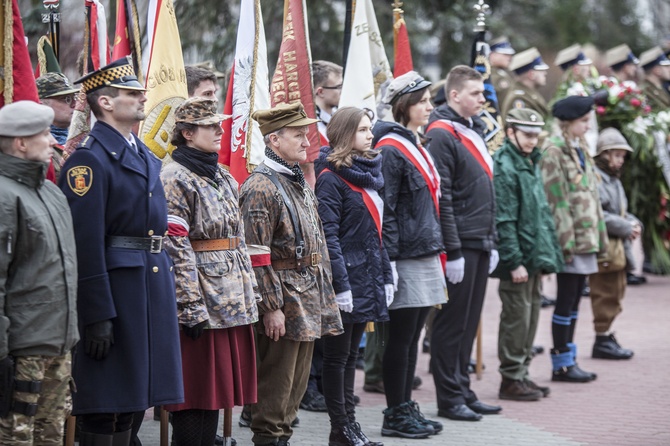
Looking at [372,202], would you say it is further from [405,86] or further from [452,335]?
[452,335]

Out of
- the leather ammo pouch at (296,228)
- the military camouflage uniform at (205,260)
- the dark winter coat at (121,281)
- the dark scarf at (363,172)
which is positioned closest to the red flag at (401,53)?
the dark scarf at (363,172)

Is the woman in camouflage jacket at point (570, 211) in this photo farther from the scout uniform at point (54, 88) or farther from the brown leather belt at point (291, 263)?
the scout uniform at point (54, 88)

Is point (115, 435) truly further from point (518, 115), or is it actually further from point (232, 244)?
point (518, 115)

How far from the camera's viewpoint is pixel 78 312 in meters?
5.14

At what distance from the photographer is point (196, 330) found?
18.7ft

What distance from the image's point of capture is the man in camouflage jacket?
6.29 metres

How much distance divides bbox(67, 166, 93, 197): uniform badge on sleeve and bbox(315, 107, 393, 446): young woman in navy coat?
1.97m

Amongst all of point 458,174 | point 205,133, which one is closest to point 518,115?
point 458,174

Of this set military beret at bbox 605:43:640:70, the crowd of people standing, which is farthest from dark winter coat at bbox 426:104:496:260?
military beret at bbox 605:43:640:70

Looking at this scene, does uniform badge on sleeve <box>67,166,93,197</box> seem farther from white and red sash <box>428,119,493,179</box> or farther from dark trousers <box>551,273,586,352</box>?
dark trousers <box>551,273,586,352</box>

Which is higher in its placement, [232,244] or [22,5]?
[22,5]

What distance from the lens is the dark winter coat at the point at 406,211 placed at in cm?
740

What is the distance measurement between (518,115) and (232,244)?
12.3 feet

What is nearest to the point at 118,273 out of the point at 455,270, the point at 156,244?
the point at 156,244
